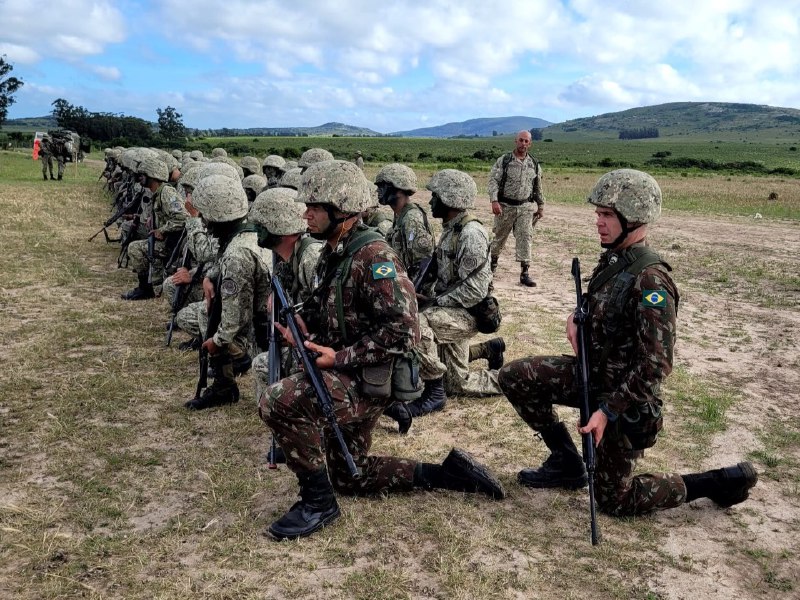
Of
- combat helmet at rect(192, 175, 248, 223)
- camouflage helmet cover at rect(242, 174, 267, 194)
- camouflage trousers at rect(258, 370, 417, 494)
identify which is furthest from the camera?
camouflage helmet cover at rect(242, 174, 267, 194)

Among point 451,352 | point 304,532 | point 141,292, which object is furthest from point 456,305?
point 141,292

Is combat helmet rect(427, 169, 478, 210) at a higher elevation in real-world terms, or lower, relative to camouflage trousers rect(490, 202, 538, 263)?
higher

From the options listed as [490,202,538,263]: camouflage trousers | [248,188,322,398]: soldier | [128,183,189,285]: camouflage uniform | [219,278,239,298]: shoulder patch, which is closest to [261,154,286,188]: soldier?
[128,183,189,285]: camouflage uniform

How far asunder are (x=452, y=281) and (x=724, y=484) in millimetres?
3103

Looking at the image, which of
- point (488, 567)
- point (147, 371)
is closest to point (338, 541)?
point (488, 567)

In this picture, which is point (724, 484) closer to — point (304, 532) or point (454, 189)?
point (304, 532)

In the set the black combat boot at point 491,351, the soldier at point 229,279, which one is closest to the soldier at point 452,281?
the black combat boot at point 491,351

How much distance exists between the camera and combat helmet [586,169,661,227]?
4234 millimetres

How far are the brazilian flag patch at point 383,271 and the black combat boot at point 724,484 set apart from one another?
2.55 meters

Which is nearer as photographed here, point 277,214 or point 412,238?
point 277,214

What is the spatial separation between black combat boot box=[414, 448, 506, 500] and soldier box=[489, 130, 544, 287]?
6.84m

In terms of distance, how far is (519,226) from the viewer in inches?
459

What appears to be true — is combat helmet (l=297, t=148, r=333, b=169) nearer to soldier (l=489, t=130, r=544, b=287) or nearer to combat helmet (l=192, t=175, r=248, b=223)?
soldier (l=489, t=130, r=544, b=287)

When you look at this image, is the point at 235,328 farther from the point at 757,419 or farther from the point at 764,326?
the point at 764,326
